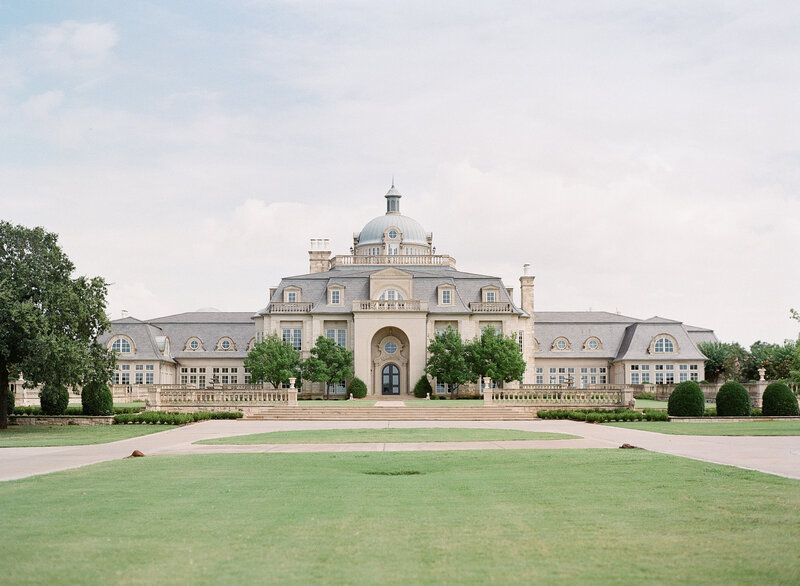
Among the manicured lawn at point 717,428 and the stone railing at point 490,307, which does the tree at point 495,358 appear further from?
the manicured lawn at point 717,428

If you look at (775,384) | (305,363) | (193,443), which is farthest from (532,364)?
(193,443)

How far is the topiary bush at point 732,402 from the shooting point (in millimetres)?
41219

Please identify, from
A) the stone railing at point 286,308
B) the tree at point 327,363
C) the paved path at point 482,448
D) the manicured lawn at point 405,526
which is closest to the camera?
the manicured lawn at point 405,526

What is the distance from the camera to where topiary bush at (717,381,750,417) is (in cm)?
4122

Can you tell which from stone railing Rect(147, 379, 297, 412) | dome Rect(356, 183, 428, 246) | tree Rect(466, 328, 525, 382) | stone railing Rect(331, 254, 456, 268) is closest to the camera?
stone railing Rect(147, 379, 297, 412)

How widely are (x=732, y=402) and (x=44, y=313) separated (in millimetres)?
31461

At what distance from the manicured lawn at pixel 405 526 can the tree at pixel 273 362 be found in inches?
1992

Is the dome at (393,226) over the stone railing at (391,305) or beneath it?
over

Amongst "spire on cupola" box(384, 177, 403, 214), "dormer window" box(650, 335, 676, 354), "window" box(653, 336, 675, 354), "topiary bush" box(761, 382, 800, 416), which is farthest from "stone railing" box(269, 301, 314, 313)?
"topiary bush" box(761, 382, 800, 416)

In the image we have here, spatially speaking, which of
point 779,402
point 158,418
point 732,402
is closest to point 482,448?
point 158,418

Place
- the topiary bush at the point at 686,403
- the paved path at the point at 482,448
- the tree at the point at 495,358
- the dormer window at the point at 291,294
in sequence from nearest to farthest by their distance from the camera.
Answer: the paved path at the point at 482,448
the topiary bush at the point at 686,403
the tree at the point at 495,358
the dormer window at the point at 291,294

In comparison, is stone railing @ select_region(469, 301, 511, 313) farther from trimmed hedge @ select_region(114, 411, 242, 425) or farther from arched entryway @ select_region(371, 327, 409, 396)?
trimmed hedge @ select_region(114, 411, 242, 425)

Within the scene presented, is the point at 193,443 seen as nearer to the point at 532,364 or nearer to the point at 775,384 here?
the point at 775,384

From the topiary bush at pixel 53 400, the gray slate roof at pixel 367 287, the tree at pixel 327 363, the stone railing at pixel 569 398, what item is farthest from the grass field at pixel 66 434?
the gray slate roof at pixel 367 287
